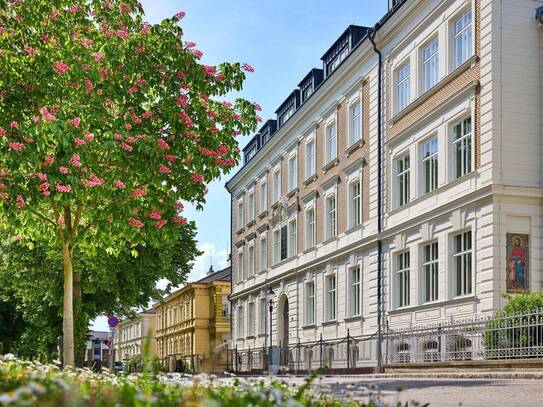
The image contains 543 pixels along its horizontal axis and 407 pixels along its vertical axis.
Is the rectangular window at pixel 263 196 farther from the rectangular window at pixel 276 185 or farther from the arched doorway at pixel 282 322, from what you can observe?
the arched doorway at pixel 282 322

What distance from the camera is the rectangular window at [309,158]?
38.3 metres

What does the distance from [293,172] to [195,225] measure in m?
7.92

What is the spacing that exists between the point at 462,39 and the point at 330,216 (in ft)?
43.3

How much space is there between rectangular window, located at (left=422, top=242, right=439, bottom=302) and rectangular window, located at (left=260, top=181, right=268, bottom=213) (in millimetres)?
Result: 21789

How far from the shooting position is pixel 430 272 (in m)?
24.9

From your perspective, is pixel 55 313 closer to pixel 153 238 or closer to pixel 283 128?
pixel 283 128

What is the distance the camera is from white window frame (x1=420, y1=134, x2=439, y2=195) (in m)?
24.8

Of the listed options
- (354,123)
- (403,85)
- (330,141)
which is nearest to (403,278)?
(403,85)

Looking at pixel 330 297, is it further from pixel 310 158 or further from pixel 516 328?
pixel 516 328

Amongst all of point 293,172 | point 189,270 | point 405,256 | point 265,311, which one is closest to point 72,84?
point 405,256

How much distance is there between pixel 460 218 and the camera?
22.8 meters

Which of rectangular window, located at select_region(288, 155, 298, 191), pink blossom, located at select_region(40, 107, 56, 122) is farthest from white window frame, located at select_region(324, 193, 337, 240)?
pink blossom, located at select_region(40, 107, 56, 122)

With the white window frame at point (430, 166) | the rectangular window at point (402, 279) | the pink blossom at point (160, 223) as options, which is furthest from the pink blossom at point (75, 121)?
the rectangular window at point (402, 279)

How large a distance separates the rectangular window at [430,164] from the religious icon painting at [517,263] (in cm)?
383
